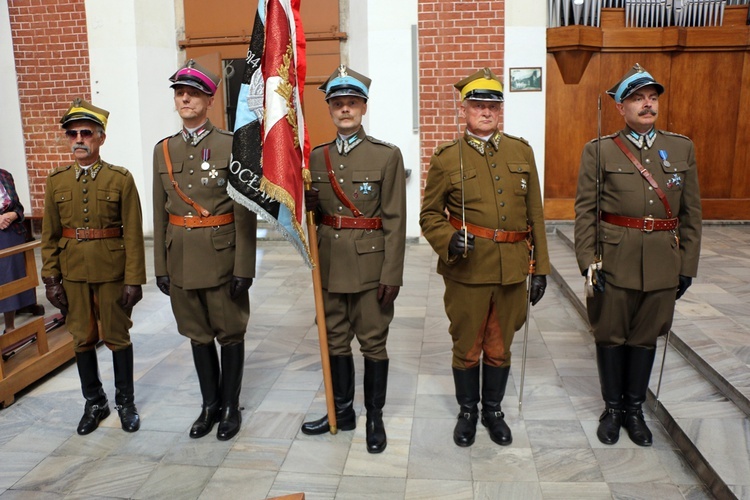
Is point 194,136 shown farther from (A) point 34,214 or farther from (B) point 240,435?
(A) point 34,214

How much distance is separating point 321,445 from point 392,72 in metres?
5.44

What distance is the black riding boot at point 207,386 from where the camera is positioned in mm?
3271

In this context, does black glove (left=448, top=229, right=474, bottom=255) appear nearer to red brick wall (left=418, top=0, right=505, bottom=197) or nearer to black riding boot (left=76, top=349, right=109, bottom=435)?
black riding boot (left=76, top=349, right=109, bottom=435)

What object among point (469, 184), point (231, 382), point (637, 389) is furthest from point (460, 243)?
point (231, 382)

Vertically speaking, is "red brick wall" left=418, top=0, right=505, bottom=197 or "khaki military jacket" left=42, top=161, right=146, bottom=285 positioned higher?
"red brick wall" left=418, top=0, right=505, bottom=197

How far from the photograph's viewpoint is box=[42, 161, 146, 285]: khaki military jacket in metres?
3.29

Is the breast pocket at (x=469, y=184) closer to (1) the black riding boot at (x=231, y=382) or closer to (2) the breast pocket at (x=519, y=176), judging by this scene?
(2) the breast pocket at (x=519, y=176)

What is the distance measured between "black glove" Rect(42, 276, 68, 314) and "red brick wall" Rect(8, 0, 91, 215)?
5496mm

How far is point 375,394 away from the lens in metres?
3.18

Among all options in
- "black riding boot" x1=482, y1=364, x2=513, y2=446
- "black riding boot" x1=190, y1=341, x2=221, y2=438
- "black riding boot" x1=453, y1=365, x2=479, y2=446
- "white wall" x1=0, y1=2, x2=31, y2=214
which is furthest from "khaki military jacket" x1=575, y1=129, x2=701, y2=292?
"white wall" x1=0, y1=2, x2=31, y2=214

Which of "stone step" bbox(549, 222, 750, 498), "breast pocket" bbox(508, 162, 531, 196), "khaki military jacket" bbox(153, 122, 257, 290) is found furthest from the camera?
"khaki military jacket" bbox(153, 122, 257, 290)

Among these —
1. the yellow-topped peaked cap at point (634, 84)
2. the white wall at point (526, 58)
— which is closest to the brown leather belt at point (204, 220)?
the yellow-topped peaked cap at point (634, 84)

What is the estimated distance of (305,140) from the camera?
3.08m

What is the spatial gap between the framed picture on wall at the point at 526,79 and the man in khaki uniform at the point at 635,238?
4.73 metres
